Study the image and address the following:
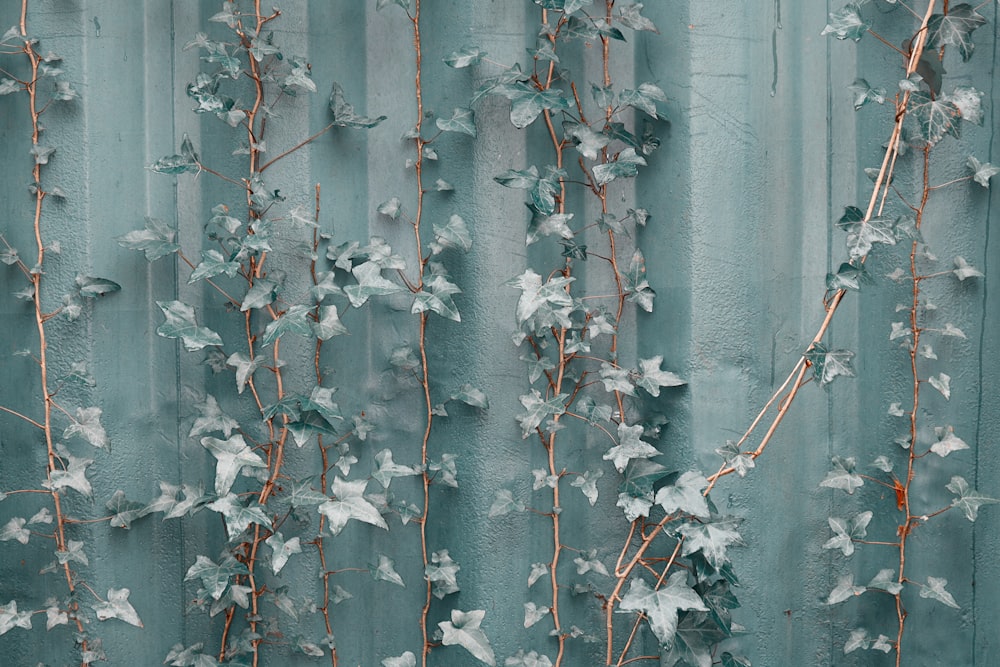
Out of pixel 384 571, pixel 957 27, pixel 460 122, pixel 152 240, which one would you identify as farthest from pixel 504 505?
pixel 957 27

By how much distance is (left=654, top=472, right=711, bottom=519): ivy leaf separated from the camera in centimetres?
169

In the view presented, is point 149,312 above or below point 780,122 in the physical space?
below

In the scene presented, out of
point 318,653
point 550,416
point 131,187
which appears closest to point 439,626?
point 318,653

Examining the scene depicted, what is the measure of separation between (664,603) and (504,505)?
1.30ft

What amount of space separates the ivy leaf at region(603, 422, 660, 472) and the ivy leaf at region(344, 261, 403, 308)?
545 millimetres

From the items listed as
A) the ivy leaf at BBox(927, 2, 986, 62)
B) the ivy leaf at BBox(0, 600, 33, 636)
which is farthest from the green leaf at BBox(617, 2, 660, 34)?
the ivy leaf at BBox(0, 600, 33, 636)

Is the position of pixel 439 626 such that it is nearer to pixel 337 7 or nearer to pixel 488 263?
pixel 488 263

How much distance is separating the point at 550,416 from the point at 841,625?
79cm

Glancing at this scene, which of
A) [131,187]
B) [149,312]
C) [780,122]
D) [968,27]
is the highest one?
[968,27]

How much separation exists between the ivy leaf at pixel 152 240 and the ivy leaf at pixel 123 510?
0.51 meters

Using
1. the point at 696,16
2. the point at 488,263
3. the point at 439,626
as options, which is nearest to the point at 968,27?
the point at 696,16

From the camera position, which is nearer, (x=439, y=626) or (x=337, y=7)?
(x=439, y=626)

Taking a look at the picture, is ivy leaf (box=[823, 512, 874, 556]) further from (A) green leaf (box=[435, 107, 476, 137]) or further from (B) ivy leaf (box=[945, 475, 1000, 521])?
(A) green leaf (box=[435, 107, 476, 137])

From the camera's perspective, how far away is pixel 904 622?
198 cm
